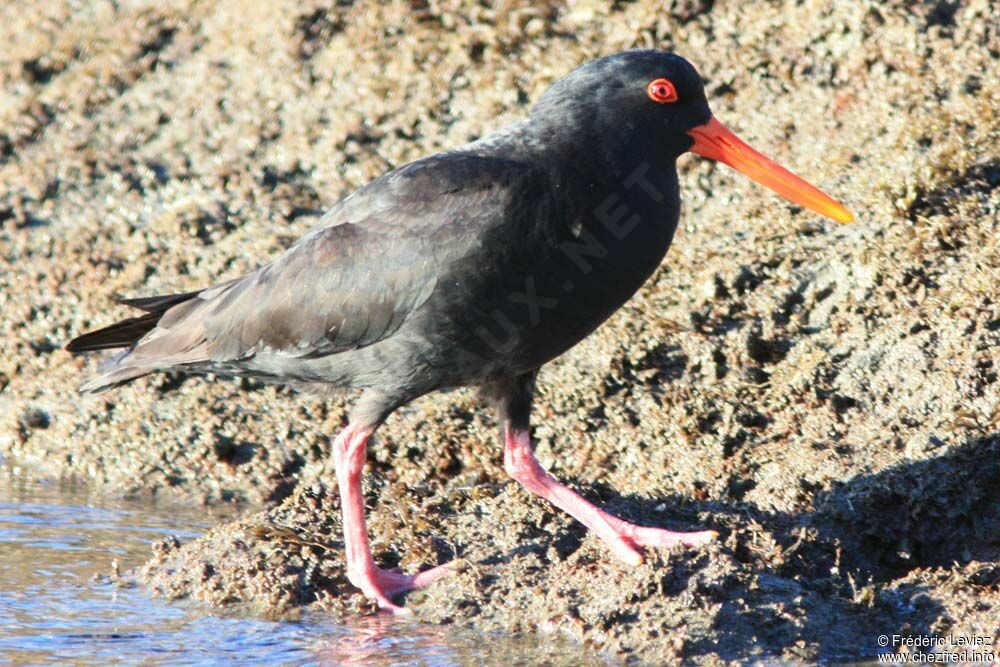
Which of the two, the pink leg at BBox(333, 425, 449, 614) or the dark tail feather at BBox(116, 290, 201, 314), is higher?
the dark tail feather at BBox(116, 290, 201, 314)

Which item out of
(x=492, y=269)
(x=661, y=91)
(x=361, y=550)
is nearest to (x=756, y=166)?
(x=661, y=91)

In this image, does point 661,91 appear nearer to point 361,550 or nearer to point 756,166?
point 756,166

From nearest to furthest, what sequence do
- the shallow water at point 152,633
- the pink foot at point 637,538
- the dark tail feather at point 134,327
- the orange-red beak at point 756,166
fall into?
the shallow water at point 152,633, the pink foot at point 637,538, the orange-red beak at point 756,166, the dark tail feather at point 134,327

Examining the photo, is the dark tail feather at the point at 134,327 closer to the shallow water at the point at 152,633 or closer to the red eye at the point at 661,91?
the shallow water at the point at 152,633

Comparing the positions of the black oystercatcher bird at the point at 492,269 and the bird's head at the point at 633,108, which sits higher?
the bird's head at the point at 633,108

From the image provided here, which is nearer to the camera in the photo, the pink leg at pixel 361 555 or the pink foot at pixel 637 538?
the pink foot at pixel 637 538

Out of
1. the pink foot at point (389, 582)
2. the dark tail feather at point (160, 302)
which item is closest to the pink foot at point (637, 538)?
the pink foot at point (389, 582)

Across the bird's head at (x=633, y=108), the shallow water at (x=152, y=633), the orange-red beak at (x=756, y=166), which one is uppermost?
the bird's head at (x=633, y=108)

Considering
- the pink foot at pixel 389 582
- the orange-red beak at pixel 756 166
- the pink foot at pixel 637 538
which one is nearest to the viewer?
the pink foot at pixel 637 538

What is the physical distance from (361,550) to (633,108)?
2034mm

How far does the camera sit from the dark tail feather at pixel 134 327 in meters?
5.90

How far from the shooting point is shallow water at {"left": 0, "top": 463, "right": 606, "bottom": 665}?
467cm

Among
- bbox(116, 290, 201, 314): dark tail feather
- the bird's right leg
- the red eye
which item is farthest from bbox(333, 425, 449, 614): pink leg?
the red eye

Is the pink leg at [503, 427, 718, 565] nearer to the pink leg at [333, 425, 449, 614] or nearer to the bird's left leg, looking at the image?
the bird's left leg
